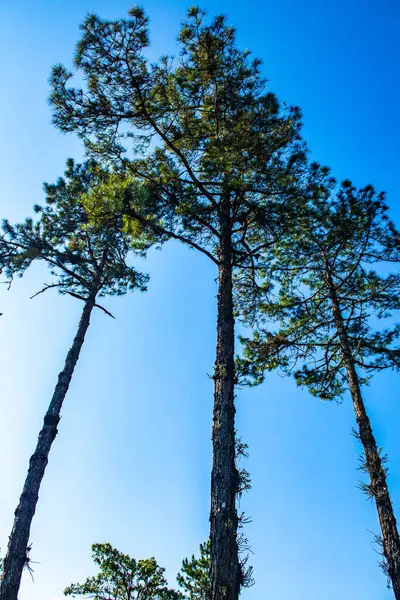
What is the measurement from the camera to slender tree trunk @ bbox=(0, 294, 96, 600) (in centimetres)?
664

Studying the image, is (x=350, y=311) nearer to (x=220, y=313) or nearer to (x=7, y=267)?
(x=220, y=313)

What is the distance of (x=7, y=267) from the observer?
11.8m

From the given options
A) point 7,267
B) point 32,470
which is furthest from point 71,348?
point 7,267

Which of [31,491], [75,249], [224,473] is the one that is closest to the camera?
[224,473]

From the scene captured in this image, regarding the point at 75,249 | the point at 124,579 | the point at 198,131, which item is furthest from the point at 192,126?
the point at 124,579

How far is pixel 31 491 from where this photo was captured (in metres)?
7.52

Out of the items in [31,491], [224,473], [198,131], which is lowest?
[224,473]

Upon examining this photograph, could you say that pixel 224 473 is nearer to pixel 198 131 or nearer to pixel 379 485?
pixel 379 485

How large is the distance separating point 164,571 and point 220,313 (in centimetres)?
1844

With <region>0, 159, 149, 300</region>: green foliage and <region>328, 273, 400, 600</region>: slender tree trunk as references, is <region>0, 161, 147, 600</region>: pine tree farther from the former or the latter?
<region>328, 273, 400, 600</region>: slender tree trunk

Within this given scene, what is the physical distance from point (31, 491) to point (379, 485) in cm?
694

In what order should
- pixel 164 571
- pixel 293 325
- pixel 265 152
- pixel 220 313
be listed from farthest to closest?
pixel 164 571
pixel 293 325
pixel 265 152
pixel 220 313

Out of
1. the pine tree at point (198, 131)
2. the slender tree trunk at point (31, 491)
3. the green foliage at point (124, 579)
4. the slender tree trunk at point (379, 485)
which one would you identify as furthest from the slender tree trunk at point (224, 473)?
the green foliage at point (124, 579)

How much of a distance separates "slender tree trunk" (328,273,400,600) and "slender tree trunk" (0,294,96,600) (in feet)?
21.8
